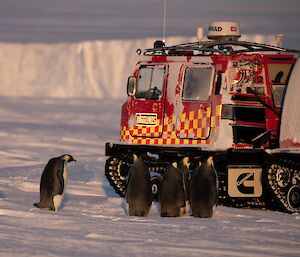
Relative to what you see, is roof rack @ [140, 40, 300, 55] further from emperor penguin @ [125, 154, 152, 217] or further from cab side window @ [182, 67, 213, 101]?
emperor penguin @ [125, 154, 152, 217]

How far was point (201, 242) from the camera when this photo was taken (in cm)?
1282

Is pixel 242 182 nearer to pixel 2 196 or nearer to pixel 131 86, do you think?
pixel 131 86

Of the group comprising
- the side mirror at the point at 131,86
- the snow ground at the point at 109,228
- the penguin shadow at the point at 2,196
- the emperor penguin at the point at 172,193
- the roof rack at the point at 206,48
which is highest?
the roof rack at the point at 206,48

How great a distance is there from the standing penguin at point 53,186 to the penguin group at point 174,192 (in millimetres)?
965

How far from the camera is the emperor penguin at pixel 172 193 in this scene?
15.4m

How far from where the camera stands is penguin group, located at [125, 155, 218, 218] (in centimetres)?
1538

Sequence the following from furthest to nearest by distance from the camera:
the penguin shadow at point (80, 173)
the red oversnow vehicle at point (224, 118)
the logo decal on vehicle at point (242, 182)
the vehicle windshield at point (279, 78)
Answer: the penguin shadow at point (80, 173), the vehicle windshield at point (279, 78), the logo decal on vehicle at point (242, 182), the red oversnow vehicle at point (224, 118)

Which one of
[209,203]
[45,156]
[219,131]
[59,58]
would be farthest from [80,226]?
[59,58]

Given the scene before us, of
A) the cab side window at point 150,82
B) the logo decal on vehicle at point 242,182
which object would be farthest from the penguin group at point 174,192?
the cab side window at point 150,82

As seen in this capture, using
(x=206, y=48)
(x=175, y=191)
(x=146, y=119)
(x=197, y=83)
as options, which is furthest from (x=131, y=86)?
(x=175, y=191)

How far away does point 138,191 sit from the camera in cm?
1546

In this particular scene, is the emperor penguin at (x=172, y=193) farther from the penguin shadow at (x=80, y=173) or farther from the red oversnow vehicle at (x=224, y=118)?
the penguin shadow at (x=80, y=173)

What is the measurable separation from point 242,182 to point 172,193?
1644 mm

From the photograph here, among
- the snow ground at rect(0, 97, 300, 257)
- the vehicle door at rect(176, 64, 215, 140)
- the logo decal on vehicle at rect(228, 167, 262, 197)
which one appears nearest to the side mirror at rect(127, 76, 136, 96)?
the vehicle door at rect(176, 64, 215, 140)
